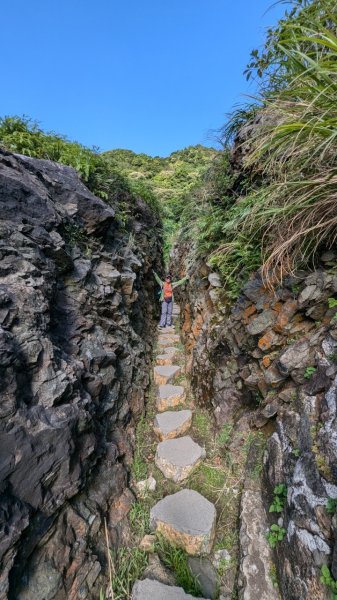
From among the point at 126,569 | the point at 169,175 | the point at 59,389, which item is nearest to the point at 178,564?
the point at 126,569

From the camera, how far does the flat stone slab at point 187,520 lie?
6.30ft

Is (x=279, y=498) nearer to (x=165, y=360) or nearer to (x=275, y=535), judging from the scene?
(x=275, y=535)

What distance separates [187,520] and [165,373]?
6.79ft

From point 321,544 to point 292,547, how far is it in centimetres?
27

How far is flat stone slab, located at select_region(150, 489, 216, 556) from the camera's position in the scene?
1919mm

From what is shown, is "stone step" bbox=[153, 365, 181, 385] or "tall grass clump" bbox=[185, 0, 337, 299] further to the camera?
"stone step" bbox=[153, 365, 181, 385]

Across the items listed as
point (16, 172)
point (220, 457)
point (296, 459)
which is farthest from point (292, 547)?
point (16, 172)

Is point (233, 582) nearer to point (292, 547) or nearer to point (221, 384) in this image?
point (292, 547)

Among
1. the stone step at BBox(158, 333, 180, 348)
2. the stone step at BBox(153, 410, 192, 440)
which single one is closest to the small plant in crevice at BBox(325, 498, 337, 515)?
the stone step at BBox(153, 410, 192, 440)

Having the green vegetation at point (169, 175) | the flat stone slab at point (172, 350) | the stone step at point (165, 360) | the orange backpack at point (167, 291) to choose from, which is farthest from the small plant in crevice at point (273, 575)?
the green vegetation at point (169, 175)

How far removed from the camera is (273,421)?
82.0 inches

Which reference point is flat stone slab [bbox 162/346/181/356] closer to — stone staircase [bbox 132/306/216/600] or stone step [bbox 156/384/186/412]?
stone staircase [bbox 132/306/216/600]

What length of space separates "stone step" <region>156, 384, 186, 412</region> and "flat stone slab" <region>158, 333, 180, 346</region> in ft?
4.88

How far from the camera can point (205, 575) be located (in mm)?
1825
